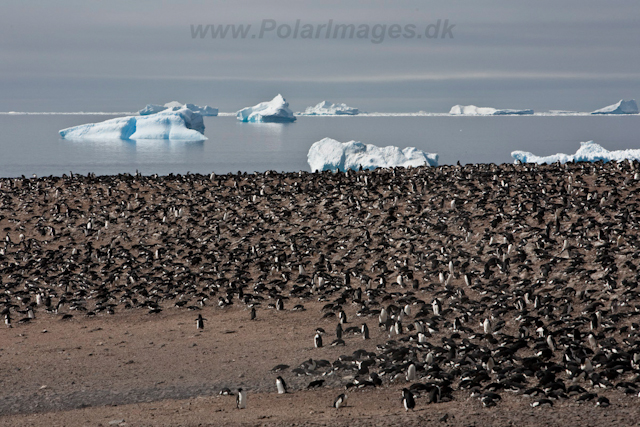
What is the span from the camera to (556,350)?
13.6m

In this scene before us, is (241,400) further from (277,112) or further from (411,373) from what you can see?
(277,112)

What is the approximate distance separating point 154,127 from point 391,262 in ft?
354

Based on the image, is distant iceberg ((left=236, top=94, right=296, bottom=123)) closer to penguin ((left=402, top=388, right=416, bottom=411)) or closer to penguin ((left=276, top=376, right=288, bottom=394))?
penguin ((left=276, top=376, right=288, bottom=394))

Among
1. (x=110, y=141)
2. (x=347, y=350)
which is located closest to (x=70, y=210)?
(x=347, y=350)

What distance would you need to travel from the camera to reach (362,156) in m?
58.7

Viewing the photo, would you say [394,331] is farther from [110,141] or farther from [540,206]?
[110,141]

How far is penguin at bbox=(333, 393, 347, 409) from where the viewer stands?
1151 centimetres

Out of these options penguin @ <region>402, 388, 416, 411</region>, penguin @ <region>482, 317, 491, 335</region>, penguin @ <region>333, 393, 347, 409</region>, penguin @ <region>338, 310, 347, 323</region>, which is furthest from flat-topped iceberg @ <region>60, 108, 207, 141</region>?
penguin @ <region>402, 388, 416, 411</region>

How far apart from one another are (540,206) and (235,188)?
14.0 m

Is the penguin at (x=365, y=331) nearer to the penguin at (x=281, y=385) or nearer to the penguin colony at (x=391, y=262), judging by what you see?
the penguin colony at (x=391, y=262)

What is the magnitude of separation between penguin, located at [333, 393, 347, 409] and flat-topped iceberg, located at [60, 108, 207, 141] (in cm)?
10896

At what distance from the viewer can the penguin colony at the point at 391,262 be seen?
515 inches

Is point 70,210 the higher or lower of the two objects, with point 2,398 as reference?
higher

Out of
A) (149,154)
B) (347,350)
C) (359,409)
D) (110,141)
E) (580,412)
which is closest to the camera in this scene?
(580,412)
